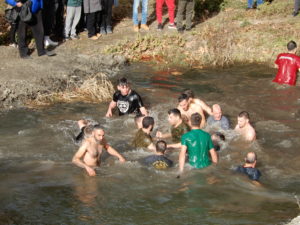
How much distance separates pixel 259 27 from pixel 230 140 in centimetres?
753

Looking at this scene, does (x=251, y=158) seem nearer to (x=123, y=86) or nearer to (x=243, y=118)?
(x=243, y=118)

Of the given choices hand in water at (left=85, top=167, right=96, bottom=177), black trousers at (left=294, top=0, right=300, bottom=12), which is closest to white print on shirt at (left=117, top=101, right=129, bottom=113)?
hand in water at (left=85, top=167, right=96, bottom=177)

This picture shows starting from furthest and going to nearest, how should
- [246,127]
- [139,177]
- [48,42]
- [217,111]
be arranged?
[48,42] → [217,111] → [246,127] → [139,177]

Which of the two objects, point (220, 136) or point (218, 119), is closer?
point (220, 136)

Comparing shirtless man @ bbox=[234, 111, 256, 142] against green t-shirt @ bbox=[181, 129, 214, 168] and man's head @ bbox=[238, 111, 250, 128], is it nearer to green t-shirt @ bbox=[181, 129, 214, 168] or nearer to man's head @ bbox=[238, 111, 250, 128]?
man's head @ bbox=[238, 111, 250, 128]

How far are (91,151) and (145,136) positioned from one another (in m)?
1.18

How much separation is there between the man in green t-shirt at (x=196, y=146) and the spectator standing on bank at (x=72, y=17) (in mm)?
7996

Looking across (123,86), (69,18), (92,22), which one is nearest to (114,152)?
(123,86)

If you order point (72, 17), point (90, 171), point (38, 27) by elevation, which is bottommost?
point (90, 171)

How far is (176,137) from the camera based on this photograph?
10.5 m

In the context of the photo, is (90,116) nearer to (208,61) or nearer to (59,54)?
(59,54)

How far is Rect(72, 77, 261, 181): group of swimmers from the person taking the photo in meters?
9.18

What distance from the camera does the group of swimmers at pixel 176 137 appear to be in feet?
30.1

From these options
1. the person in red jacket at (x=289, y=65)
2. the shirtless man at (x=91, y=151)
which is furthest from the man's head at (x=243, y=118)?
the person in red jacket at (x=289, y=65)
